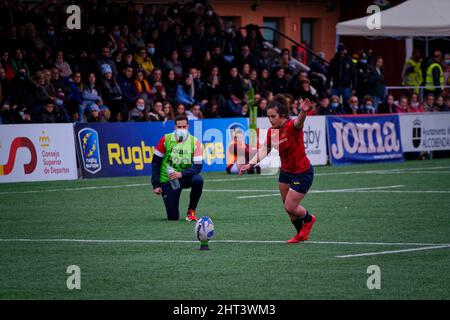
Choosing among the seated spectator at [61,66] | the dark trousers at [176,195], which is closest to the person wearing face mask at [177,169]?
the dark trousers at [176,195]

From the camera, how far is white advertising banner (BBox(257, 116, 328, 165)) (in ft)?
89.1

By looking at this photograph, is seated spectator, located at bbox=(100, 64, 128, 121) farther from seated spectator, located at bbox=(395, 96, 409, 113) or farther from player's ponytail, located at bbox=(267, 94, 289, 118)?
player's ponytail, located at bbox=(267, 94, 289, 118)

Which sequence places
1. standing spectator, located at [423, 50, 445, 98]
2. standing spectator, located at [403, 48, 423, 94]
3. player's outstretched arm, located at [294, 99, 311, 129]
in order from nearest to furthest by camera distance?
player's outstretched arm, located at [294, 99, 311, 129]
standing spectator, located at [423, 50, 445, 98]
standing spectator, located at [403, 48, 423, 94]

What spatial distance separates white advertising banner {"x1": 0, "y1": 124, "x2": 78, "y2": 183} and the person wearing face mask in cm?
694

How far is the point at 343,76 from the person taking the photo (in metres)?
Result: 31.8

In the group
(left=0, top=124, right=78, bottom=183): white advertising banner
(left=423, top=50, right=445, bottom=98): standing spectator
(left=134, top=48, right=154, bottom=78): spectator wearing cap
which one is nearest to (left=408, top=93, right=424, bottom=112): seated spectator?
(left=423, top=50, right=445, bottom=98): standing spectator

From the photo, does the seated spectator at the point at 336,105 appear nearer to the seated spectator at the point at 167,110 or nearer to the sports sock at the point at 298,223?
the seated spectator at the point at 167,110

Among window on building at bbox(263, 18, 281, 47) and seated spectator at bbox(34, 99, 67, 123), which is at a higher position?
window on building at bbox(263, 18, 281, 47)

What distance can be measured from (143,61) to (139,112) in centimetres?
268

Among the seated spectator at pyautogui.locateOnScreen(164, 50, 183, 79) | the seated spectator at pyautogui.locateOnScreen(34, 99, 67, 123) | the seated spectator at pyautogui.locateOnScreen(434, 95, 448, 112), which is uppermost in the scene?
the seated spectator at pyautogui.locateOnScreen(164, 50, 183, 79)

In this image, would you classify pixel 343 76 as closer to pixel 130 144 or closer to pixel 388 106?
pixel 388 106

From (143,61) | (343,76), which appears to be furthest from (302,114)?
(343,76)
